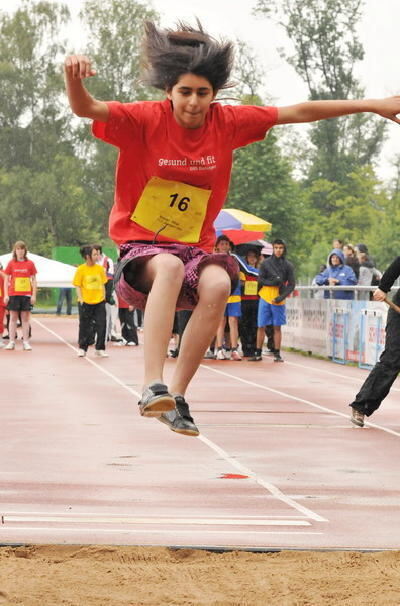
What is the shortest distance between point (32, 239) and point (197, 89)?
5968 centimetres

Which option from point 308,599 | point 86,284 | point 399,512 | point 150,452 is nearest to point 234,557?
point 308,599

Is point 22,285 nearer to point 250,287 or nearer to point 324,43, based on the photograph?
point 250,287

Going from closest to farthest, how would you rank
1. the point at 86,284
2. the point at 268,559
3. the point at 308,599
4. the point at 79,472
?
the point at 308,599
the point at 268,559
the point at 79,472
the point at 86,284

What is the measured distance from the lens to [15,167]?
64875 mm

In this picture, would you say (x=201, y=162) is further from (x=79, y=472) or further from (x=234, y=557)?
(x=79, y=472)

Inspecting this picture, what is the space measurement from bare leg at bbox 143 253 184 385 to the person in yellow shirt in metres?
15.2

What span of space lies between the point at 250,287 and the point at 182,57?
51.3ft

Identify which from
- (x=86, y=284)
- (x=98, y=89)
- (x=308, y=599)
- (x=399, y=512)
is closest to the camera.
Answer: (x=308, y=599)

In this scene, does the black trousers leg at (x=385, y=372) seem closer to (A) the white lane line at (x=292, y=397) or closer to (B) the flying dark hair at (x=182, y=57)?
(A) the white lane line at (x=292, y=397)

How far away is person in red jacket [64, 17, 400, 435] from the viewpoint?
5.63 metres

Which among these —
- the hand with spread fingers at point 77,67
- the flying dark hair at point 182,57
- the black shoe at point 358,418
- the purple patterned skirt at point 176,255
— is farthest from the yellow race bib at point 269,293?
the hand with spread fingers at point 77,67

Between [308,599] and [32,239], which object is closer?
[308,599]

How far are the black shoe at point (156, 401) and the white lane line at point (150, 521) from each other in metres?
1.20

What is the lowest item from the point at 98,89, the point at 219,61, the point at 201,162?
the point at 201,162
